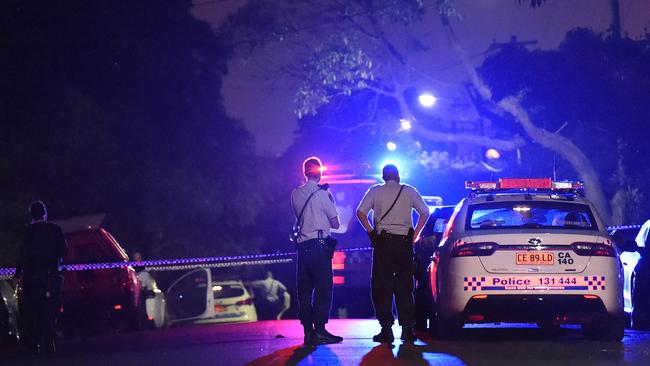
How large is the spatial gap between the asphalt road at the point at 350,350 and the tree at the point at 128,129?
11.2m

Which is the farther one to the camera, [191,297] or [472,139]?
[472,139]

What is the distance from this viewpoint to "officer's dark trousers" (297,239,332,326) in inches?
442

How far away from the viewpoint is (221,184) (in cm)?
3381

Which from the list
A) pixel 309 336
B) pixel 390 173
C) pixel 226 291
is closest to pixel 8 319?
pixel 309 336

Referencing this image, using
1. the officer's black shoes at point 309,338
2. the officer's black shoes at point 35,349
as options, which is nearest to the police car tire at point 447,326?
the officer's black shoes at point 309,338

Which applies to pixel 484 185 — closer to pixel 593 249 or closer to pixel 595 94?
pixel 593 249

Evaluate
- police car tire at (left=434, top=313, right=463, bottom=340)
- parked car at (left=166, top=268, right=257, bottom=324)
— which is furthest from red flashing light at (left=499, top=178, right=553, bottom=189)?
parked car at (left=166, top=268, right=257, bottom=324)

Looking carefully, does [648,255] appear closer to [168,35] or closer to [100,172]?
[100,172]

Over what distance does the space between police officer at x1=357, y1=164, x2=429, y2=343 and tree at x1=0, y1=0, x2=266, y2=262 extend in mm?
13749

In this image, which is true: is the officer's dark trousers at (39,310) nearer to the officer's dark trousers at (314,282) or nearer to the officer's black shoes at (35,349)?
the officer's black shoes at (35,349)

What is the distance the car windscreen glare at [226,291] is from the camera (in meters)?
22.2

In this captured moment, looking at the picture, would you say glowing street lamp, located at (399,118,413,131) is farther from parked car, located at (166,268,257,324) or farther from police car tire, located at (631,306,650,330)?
police car tire, located at (631,306,650,330)

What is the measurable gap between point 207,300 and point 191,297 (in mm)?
368

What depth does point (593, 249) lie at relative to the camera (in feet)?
36.2
